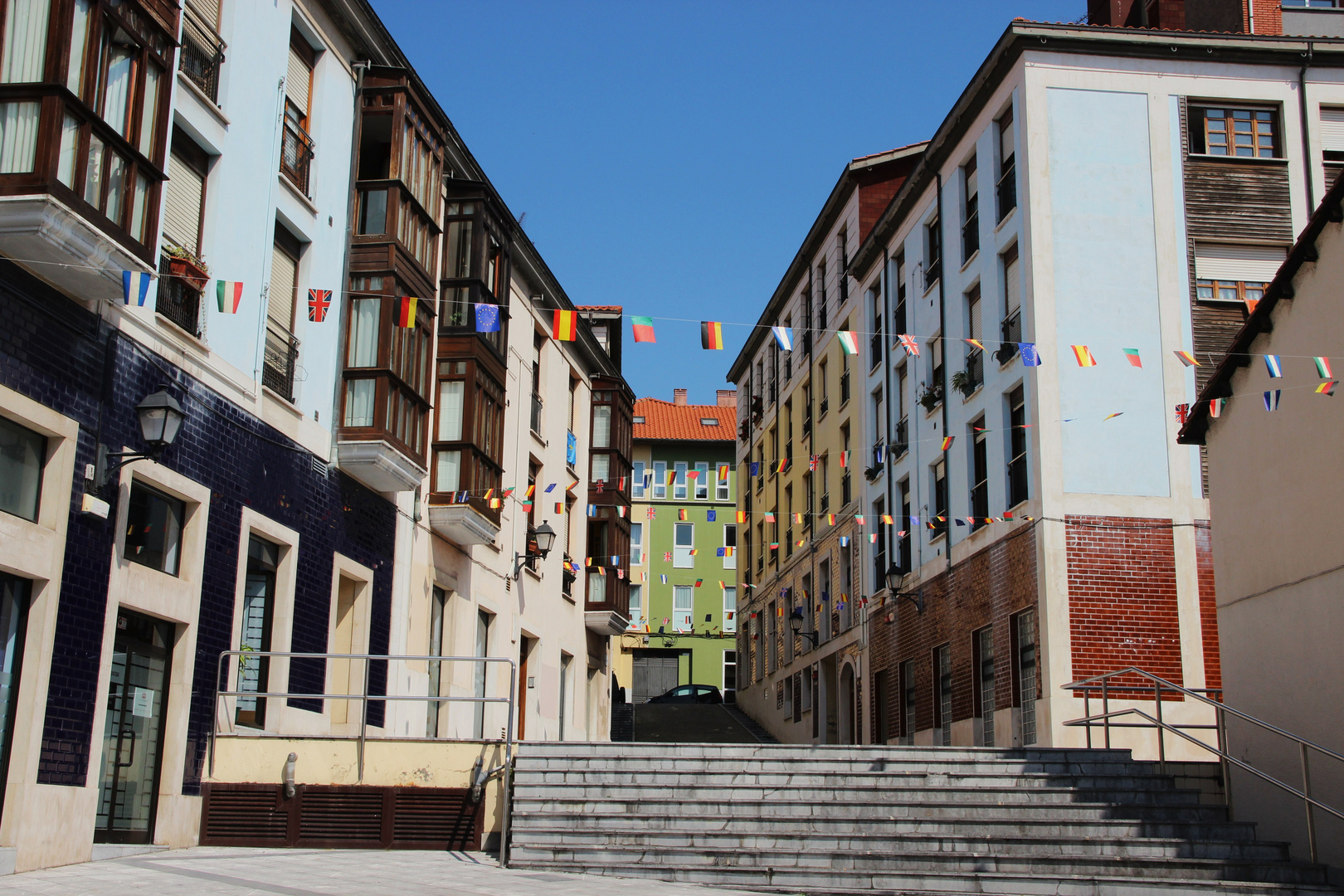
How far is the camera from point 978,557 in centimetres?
2444

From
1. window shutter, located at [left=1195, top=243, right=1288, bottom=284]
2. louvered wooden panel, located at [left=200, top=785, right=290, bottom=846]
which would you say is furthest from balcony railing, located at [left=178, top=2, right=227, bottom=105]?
window shutter, located at [left=1195, top=243, right=1288, bottom=284]

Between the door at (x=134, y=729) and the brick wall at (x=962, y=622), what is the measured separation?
13.4 m

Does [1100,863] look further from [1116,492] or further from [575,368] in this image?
[575,368]

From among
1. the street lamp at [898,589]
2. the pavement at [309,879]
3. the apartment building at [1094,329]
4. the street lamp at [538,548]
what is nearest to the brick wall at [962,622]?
the apartment building at [1094,329]

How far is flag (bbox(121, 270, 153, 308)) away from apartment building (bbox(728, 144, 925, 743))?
18353mm

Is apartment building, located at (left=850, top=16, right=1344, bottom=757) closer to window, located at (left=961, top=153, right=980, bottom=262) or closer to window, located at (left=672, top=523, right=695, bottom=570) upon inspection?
window, located at (left=961, top=153, right=980, bottom=262)

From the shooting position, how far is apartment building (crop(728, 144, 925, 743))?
111 feet

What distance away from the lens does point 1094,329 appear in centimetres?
2241

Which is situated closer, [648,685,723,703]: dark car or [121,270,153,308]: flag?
[121,270,153,308]: flag

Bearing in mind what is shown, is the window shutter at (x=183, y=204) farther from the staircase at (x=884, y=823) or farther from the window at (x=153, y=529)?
the staircase at (x=884, y=823)

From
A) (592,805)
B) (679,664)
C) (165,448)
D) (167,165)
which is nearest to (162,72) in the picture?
(167,165)

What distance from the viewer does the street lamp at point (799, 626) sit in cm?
3728

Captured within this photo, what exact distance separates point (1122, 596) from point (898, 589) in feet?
24.3

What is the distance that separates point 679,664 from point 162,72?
1936 inches
